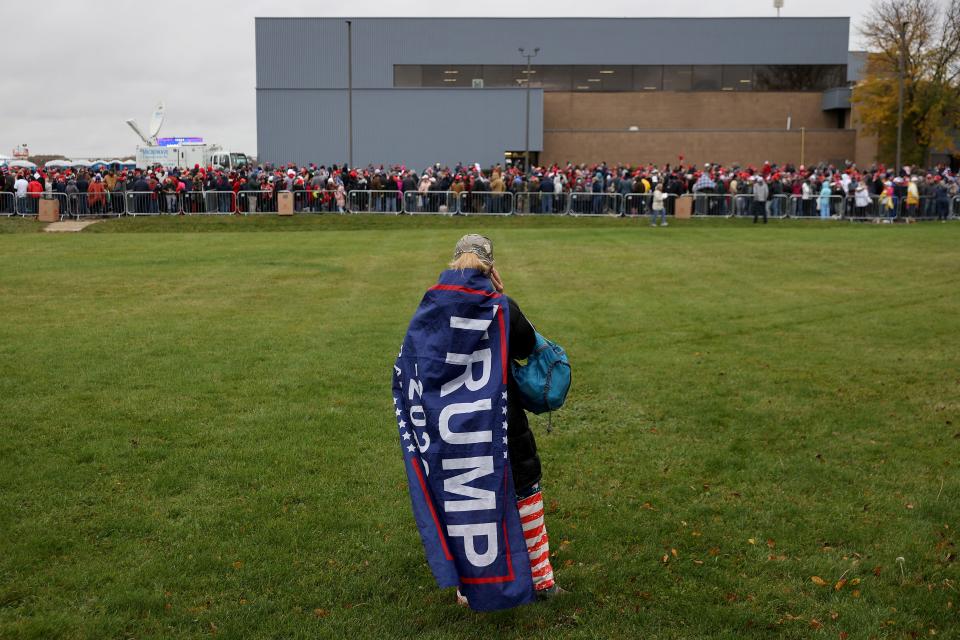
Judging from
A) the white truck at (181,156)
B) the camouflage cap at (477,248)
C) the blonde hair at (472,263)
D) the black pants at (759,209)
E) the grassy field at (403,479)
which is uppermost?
the white truck at (181,156)

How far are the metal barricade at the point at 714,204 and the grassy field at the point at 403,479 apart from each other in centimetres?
1659

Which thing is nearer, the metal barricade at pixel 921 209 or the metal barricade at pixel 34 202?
the metal barricade at pixel 34 202

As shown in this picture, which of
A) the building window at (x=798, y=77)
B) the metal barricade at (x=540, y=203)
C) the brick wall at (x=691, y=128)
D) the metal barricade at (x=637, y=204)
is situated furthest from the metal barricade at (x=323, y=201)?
the building window at (x=798, y=77)

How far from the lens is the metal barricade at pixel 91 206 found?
3161 centimetres

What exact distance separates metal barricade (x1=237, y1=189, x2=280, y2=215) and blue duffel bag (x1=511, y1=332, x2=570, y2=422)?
29.0 m

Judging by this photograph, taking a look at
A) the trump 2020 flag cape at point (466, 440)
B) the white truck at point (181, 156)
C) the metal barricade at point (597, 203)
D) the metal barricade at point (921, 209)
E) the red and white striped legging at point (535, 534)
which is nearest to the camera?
the trump 2020 flag cape at point (466, 440)

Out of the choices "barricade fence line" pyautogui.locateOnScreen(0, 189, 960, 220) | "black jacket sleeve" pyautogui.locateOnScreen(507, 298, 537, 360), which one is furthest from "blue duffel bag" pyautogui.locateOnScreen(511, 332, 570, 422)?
"barricade fence line" pyautogui.locateOnScreen(0, 189, 960, 220)

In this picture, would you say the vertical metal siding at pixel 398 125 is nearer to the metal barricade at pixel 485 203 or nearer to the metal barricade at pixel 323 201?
the metal barricade at pixel 485 203

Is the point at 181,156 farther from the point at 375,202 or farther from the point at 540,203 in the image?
the point at 540,203

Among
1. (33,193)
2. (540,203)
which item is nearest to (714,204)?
(540,203)

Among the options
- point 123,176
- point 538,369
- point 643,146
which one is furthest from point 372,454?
point 643,146

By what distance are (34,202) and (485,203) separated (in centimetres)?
1584

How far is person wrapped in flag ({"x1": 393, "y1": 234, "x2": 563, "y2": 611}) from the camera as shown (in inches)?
184

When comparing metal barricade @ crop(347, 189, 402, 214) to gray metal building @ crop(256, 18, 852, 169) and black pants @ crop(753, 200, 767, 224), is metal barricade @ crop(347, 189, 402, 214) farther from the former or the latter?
gray metal building @ crop(256, 18, 852, 169)
